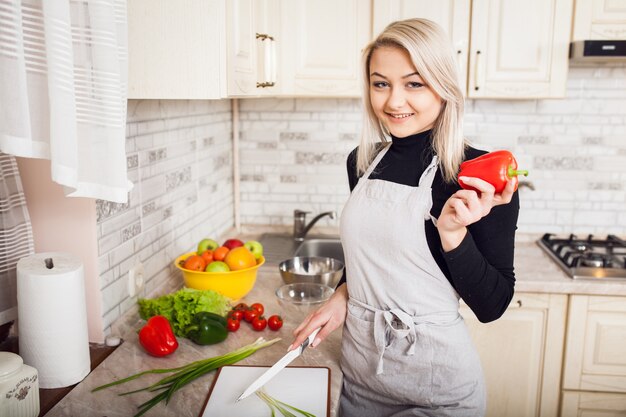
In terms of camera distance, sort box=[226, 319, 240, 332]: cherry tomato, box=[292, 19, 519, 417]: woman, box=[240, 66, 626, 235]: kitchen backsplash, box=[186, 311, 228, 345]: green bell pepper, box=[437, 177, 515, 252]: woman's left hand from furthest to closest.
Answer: box=[240, 66, 626, 235]: kitchen backsplash
box=[226, 319, 240, 332]: cherry tomato
box=[186, 311, 228, 345]: green bell pepper
box=[292, 19, 519, 417]: woman
box=[437, 177, 515, 252]: woman's left hand

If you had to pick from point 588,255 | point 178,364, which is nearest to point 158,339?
point 178,364

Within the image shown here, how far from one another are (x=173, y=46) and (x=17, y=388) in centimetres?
85

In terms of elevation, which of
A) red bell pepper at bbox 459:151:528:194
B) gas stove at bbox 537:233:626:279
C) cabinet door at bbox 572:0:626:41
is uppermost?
cabinet door at bbox 572:0:626:41

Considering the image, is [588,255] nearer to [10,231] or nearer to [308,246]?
[308,246]

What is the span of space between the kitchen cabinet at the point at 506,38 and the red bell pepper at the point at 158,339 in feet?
4.76

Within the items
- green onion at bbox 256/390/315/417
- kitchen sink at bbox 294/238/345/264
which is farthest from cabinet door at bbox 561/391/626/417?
green onion at bbox 256/390/315/417

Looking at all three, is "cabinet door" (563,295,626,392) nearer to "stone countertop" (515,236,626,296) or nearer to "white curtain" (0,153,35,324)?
"stone countertop" (515,236,626,296)

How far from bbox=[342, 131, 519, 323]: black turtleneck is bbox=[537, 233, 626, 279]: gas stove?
1.01 metres

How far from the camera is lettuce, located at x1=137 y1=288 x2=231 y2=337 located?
1.72 meters

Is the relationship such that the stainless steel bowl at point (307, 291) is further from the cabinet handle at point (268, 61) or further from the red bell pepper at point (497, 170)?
the red bell pepper at point (497, 170)

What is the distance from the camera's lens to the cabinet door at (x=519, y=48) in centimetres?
235

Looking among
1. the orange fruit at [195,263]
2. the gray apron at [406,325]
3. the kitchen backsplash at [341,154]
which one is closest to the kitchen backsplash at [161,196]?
the kitchen backsplash at [341,154]

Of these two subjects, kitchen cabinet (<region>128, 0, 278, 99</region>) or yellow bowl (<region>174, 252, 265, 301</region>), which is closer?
kitchen cabinet (<region>128, 0, 278, 99</region>)

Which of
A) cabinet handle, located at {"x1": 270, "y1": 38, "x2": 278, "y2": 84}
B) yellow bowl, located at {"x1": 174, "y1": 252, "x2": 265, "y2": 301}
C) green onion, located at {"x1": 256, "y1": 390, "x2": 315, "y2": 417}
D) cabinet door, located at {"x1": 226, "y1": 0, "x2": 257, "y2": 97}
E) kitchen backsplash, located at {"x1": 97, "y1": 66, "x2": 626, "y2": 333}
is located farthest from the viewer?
kitchen backsplash, located at {"x1": 97, "y1": 66, "x2": 626, "y2": 333}
